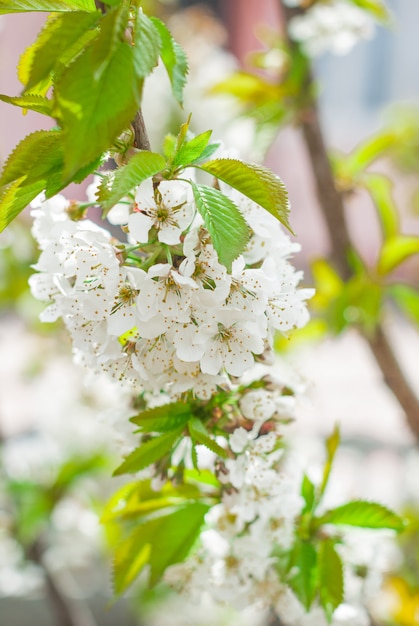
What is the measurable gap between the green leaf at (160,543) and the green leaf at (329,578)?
11cm

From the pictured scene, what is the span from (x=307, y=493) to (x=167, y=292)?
287 millimetres

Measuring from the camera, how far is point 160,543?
0.55 meters

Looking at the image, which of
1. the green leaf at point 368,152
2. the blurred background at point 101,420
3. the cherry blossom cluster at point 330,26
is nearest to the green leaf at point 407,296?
the blurred background at point 101,420

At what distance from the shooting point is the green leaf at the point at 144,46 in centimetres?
33

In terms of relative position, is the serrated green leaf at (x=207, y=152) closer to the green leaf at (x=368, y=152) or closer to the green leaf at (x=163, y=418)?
the green leaf at (x=163, y=418)

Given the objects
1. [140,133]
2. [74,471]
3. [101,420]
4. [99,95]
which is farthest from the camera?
[74,471]

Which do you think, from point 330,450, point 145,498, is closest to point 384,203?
point 330,450

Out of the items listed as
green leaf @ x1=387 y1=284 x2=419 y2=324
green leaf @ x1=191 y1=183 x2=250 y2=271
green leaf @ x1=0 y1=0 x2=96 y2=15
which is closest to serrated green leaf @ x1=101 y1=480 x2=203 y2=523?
green leaf @ x1=191 y1=183 x2=250 y2=271

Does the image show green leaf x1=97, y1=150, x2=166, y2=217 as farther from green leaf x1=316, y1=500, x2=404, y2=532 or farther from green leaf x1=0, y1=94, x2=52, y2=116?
green leaf x1=316, y1=500, x2=404, y2=532

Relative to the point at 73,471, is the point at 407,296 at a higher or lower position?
higher

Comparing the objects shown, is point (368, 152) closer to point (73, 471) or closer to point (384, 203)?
point (384, 203)

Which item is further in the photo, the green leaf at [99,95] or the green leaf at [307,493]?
the green leaf at [307,493]

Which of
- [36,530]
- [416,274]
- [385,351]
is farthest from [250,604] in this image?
[416,274]

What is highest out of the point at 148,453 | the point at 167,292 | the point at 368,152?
the point at 368,152
